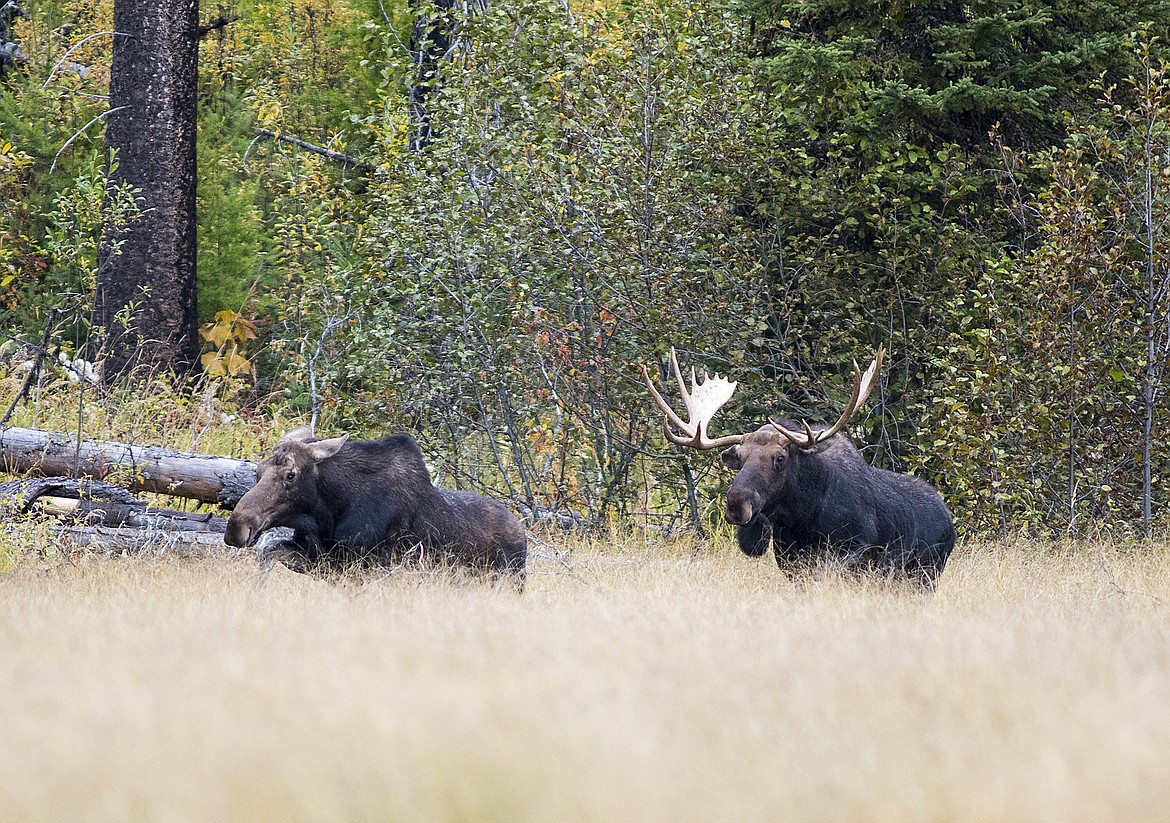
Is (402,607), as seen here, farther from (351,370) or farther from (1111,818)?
(351,370)

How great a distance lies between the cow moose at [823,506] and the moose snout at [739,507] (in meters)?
0.07

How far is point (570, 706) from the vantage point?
440 cm

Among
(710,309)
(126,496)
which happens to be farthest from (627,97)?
(126,496)

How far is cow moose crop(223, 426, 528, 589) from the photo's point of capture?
7.72 m

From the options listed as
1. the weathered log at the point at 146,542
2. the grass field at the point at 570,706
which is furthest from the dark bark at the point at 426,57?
the grass field at the point at 570,706

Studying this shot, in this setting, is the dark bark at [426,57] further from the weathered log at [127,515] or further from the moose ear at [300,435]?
the moose ear at [300,435]

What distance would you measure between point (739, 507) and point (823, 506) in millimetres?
790

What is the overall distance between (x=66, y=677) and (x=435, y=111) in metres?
8.08

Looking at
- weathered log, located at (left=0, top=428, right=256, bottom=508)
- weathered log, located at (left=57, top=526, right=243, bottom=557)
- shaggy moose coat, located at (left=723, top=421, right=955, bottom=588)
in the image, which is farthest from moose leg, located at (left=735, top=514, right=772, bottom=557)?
weathered log, located at (left=0, top=428, right=256, bottom=508)

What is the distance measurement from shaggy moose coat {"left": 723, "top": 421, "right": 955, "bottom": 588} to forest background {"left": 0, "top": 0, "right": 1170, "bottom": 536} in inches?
63.3

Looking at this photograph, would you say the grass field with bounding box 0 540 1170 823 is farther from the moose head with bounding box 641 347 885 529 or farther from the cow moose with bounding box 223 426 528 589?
the moose head with bounding box 641 347 885 529

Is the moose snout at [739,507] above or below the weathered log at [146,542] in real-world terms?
above

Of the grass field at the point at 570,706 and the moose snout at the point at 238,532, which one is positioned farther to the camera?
the moose snout at the point at 238,532

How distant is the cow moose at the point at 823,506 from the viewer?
8125mm
